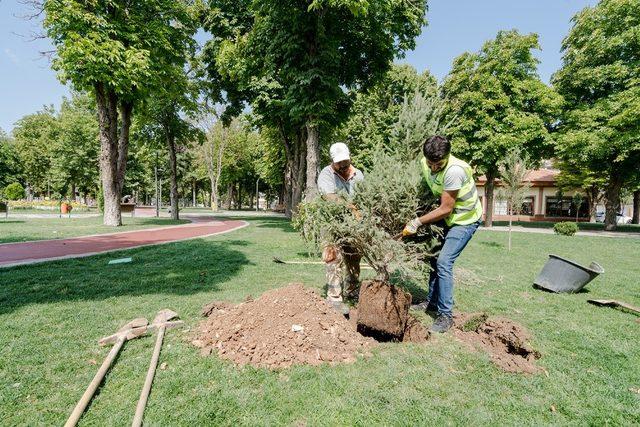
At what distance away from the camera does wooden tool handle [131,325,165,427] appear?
7.43ft

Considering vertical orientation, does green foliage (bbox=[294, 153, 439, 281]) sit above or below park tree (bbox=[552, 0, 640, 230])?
below

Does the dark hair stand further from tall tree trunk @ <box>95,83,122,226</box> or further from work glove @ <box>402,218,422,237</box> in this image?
tall tree trunk @ <box>95,83,122,226</box>

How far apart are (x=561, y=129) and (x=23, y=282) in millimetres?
29232

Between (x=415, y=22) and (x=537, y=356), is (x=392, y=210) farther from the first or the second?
(x=415, y=22)

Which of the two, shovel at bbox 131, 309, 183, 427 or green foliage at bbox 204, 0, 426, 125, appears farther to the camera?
green foliage at bbox 204, 0, 426, 125

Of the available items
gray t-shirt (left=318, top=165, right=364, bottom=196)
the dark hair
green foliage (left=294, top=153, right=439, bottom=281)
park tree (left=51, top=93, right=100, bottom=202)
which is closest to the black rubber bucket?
green foliage (left=294, top=153, right=439, bottom=281)

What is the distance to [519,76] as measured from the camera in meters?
24.4

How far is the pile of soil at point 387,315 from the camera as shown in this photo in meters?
3.67

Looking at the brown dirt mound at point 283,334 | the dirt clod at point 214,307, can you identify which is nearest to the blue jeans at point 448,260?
the brown dirt mound at point 283,334

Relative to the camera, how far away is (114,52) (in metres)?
12.8

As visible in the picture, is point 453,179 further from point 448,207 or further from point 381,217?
point 381,217

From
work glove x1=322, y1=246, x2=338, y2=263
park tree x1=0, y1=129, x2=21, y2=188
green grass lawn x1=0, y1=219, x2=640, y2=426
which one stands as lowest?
green grass lawn x1=0, y1=219, x2=640, y2=426

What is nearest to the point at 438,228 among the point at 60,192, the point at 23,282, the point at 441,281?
the point at 441,281

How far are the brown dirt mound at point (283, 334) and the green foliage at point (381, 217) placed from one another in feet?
2.36
